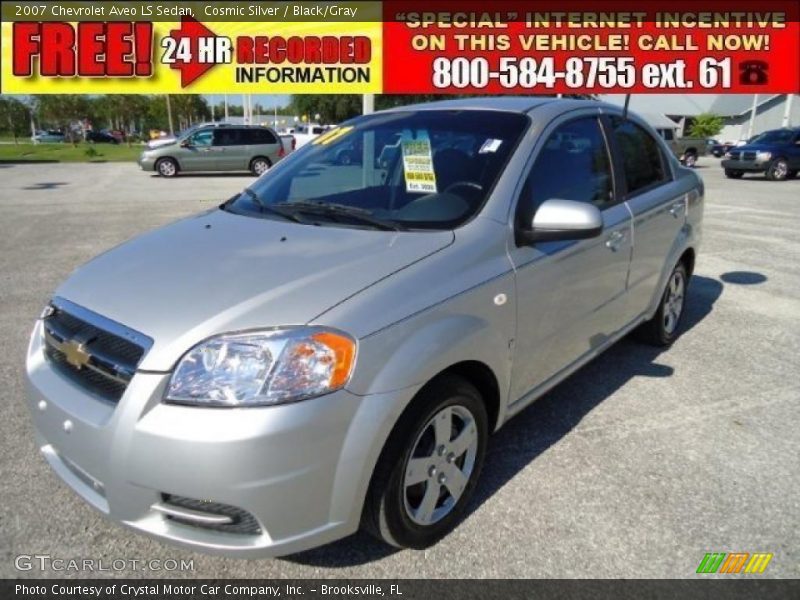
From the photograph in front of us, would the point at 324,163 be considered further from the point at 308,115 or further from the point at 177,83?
the point at 308,115

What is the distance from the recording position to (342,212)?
2775 mm

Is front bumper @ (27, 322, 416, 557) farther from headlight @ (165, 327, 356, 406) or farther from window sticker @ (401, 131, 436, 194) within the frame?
window sticker @ (401, 131, 436, 194)

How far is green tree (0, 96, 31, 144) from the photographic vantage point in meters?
53.5

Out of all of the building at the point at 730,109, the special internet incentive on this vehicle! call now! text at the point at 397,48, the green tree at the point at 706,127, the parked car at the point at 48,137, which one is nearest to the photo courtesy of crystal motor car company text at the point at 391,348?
the special internet incentive on this vehicle! call now! text at the point at 397,48

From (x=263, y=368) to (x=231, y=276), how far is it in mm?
473

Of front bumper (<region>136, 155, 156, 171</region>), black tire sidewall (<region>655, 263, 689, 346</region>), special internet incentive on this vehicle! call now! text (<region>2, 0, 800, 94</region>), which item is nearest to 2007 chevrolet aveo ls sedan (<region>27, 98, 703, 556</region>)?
black tire sidewall (<region>655, 263, 689, 346</region>)

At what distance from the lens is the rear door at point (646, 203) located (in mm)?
3639

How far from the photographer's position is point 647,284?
391cm

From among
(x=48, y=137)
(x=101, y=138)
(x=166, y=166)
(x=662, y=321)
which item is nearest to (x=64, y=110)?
(x=101, y=138)

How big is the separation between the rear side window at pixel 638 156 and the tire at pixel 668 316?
0.75 m

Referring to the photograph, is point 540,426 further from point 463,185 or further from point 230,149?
point 230,149

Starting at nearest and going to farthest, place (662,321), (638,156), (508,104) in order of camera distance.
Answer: (508,104)
(638,156)
(662,321)

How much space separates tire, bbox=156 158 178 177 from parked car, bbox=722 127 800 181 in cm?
1857

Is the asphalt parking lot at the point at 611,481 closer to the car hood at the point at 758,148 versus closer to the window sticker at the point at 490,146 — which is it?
the window sticker at the point at 490,146
